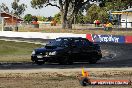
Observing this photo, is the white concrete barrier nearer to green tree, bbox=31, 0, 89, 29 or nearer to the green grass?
the green grass

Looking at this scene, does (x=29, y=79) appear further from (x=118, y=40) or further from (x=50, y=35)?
(x=50, y=35)

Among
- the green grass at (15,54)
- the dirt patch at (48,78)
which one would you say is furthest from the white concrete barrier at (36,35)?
the dirt patch at (48,78)

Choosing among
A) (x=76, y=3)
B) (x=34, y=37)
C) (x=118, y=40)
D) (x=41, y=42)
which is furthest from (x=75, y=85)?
(x=76, y=3)

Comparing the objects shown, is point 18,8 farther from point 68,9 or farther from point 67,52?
point 67,52

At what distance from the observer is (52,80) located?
15312 mm

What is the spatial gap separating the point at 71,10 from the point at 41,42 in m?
27.8

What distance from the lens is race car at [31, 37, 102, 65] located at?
22.0 meters

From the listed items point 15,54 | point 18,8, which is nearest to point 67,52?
point 15,54

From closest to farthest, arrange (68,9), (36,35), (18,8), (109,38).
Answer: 1. (109,38)
2. (36,35)
3. (68,9)
4. (18,8)

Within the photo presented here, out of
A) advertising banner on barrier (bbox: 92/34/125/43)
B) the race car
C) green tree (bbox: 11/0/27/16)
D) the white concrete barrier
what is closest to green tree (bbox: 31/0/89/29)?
the white concrete barrier

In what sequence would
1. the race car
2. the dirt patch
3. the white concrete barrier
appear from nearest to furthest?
the dirt patch, the race car, the white concrete barrier

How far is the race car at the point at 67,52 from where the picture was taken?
2197 cm

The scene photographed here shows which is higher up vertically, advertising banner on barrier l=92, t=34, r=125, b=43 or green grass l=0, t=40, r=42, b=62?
advertising banner on barrier l=92, t=34, r=125, b=43

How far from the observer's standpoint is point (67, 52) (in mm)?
22359
